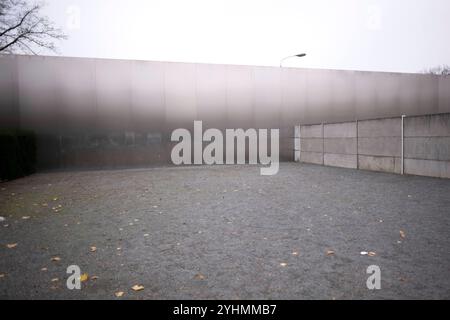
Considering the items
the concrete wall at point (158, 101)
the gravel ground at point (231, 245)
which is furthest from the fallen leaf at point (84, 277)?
the concrete wall at point (158, 101)

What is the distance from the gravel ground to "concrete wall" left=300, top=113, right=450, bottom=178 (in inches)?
122

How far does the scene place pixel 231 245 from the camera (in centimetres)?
425

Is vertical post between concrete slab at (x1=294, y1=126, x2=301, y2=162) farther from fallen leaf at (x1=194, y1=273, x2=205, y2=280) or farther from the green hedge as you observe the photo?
fallen leaf at (x1=194, y1=273, x2=205, y2=280)

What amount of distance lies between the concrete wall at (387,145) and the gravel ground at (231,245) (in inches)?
122

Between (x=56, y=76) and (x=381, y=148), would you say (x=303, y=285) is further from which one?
(x=56, y=76)

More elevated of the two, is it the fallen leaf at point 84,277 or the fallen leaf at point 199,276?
the fallen leaf at point 84,277

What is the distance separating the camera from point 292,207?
6590mm

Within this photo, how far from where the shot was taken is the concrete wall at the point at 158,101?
16172 mm

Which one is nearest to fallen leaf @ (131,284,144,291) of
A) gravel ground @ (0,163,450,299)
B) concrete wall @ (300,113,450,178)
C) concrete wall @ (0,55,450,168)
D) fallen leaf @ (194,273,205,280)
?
gravel ground @ (0,163,450,299)

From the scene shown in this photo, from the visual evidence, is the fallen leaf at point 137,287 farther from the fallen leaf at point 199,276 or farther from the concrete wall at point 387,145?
the concrete wall at point 387,145

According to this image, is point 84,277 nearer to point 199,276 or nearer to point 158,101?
point 199,276

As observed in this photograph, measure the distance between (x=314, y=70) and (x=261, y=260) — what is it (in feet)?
61.1

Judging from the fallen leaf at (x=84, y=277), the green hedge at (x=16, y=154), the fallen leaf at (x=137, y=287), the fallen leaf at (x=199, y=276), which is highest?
the green hedge at (x=16, y=154)

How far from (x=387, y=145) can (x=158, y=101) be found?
40.7 feet
